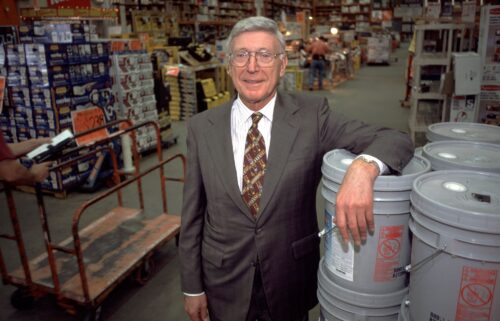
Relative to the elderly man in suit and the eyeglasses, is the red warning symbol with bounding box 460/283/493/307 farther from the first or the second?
the eyeglasses

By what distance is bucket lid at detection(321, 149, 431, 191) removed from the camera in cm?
138

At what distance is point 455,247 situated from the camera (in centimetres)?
116

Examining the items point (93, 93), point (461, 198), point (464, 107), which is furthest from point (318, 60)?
point (461, 198)

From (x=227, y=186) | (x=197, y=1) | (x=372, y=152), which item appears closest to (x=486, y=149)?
(x=372, y=152)

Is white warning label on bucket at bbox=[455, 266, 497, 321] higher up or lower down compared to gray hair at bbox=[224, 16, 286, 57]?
lower down

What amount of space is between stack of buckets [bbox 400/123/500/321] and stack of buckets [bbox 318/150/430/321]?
0.07 m

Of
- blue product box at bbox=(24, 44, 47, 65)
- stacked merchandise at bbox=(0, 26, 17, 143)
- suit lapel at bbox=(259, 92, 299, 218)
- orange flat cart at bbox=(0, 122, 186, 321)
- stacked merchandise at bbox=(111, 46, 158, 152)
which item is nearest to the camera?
suit lapel at bbox=(259, 92, 299, 218)

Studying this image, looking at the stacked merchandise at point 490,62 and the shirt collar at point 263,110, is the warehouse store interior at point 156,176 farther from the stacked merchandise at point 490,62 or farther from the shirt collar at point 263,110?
the shirt collar at point 263,110

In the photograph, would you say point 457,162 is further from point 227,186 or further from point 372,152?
point 227,186

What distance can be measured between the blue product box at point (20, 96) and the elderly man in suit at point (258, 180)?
13.9 ft

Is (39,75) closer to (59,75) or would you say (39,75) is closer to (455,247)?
(59,75)

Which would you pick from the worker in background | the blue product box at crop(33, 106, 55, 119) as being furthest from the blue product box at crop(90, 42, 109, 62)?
the worker in background

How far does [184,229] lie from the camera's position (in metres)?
1.80

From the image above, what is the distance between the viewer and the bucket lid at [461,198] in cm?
111
